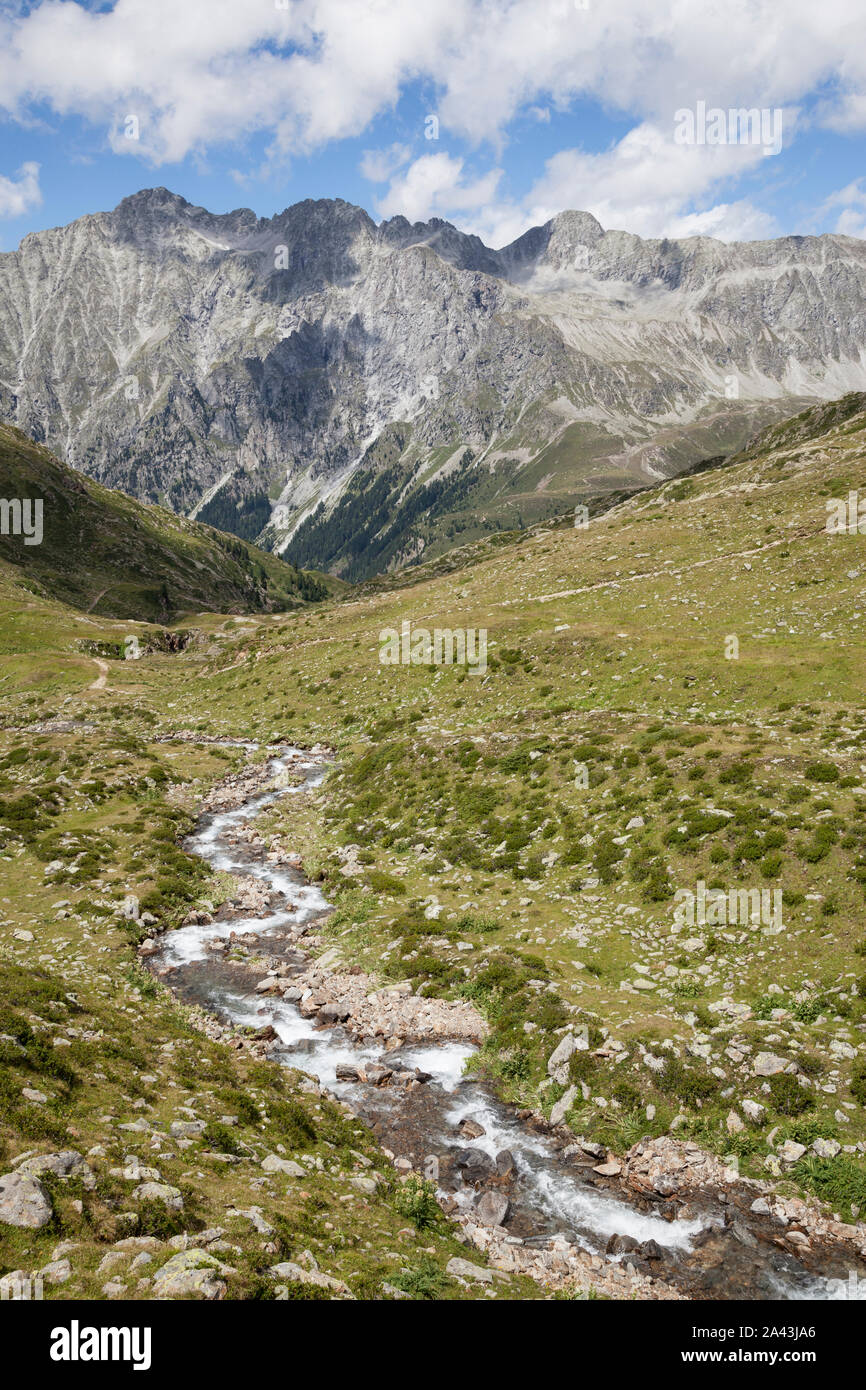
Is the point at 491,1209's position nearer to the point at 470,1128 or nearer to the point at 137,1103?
the point at 470,1128

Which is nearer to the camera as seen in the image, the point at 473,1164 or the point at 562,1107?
the point at 473,1164

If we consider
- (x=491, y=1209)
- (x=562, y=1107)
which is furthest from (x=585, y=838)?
(x=491, y=1209)

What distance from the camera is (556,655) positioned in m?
52.7

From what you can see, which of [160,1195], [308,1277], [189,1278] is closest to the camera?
[189,1278]

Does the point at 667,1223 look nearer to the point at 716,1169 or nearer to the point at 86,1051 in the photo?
the point at 716,1169

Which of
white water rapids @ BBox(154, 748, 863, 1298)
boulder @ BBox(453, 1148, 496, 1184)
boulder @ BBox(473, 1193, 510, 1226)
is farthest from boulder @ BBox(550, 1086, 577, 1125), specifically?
boulder @ BBox(473, 1193, 510, 1226)

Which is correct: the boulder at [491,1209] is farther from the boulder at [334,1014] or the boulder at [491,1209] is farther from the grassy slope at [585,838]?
the boulder at [334,1014]

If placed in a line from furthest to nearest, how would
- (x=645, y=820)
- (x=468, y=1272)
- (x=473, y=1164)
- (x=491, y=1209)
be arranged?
(x=645, y=820) < (x=473, y=1164) < (x=491, y=1209) < (x=468, y=1272)

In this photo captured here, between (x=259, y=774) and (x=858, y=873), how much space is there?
39.5 metres

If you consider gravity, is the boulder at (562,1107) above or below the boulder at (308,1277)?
below

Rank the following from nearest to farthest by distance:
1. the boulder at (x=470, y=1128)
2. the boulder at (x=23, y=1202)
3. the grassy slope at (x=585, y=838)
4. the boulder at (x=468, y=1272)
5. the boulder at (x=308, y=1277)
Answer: the boulder at (x=23, y=1202)
the boulder at (x=308, y=1277)
the boulder at (x=468, y=1272)
the grassy slope at (x=585, y=838)
the boulder at (x=470, y=1128)

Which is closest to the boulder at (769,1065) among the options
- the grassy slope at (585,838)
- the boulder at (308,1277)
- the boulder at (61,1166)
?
the grassy slope at (585,838)

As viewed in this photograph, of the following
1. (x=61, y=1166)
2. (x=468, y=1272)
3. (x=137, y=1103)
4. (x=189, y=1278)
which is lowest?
(x=468, y=1272)
